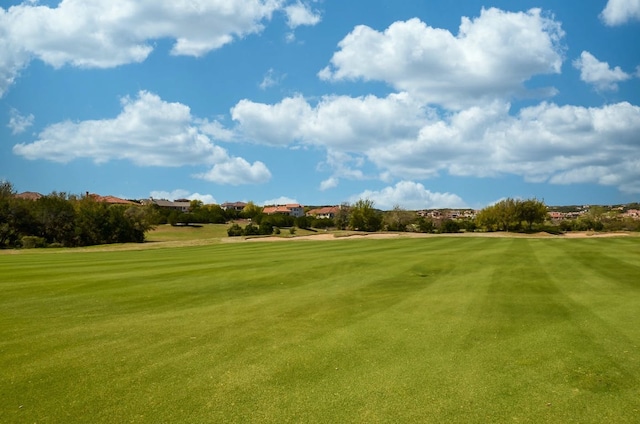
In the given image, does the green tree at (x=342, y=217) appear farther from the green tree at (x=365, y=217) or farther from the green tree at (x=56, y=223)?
the green tree at (x=56, y=223)

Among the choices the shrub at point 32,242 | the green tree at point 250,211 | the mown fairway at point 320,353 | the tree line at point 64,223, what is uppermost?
the green tree at point 250,211

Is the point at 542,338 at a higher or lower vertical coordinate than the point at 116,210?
lower

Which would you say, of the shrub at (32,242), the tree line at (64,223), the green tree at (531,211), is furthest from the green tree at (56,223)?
the green tree at (531,211)

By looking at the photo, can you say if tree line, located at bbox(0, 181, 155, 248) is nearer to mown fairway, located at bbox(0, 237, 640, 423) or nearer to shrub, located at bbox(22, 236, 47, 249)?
shrub, located at bbox(22, 236, 47, 249)

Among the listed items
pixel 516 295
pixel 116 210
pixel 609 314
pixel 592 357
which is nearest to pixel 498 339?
pixel 592 357

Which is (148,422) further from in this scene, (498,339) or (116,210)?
(116,210)

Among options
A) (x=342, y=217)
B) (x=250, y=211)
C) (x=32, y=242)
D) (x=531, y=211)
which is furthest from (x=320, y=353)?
(x=250, y=211)

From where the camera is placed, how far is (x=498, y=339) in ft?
32.2

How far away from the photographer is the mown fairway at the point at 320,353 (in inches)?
252

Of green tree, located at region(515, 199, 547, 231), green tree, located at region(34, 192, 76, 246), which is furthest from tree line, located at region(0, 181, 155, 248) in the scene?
green tree, located at region(515, 199, 547, 231)

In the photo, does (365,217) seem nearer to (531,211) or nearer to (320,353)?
(531,211)

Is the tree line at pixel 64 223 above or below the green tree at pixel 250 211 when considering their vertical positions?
below

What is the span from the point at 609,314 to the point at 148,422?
39.6ft

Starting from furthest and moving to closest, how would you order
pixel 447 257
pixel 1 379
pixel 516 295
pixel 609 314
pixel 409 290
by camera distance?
pixel 447 257 < pixel 409 290 < pixel 516 295 < pixel 609 314 < pixel 1 379
